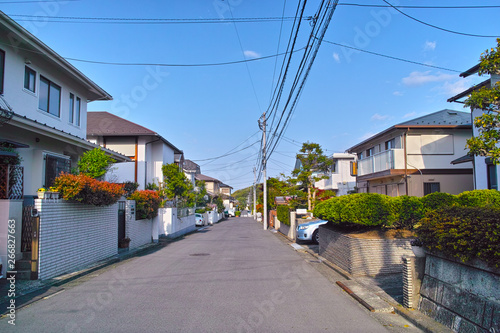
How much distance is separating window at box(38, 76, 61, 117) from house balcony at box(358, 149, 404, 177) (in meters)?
16.1

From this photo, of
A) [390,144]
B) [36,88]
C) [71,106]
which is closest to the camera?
[36,88]

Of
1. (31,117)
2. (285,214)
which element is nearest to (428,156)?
(285,214)

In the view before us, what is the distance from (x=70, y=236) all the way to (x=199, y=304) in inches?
191

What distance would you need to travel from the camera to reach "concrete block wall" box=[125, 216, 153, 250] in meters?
14.5

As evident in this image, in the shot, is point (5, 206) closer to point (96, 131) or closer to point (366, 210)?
point (366, 210)

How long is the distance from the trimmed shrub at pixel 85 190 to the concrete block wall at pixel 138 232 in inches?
150

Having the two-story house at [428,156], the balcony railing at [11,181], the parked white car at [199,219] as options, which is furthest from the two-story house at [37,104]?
the parked white car at [199,219]

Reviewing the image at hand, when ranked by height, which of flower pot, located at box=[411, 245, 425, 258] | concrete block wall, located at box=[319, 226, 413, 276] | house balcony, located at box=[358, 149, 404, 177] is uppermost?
house balcony, located at box=[358, 149, 404, 177]

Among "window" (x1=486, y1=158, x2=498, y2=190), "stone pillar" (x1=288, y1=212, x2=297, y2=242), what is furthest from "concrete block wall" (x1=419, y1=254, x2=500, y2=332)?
"stone pillar" (x1=288, y1=212, x2=297, y2=242)

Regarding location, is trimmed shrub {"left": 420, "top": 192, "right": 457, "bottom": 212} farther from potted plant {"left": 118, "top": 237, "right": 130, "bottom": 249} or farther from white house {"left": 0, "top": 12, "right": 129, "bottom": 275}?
potted plant {"left": 118, "top": 237, "right": 130, "bottom": 249}

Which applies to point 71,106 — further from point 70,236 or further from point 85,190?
point 70,236

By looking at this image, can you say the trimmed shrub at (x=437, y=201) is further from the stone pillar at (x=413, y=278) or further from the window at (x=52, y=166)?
the window at (x=52, y=166)

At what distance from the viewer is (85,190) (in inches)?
375

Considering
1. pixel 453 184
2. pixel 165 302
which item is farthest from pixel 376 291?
pixel 453 184
